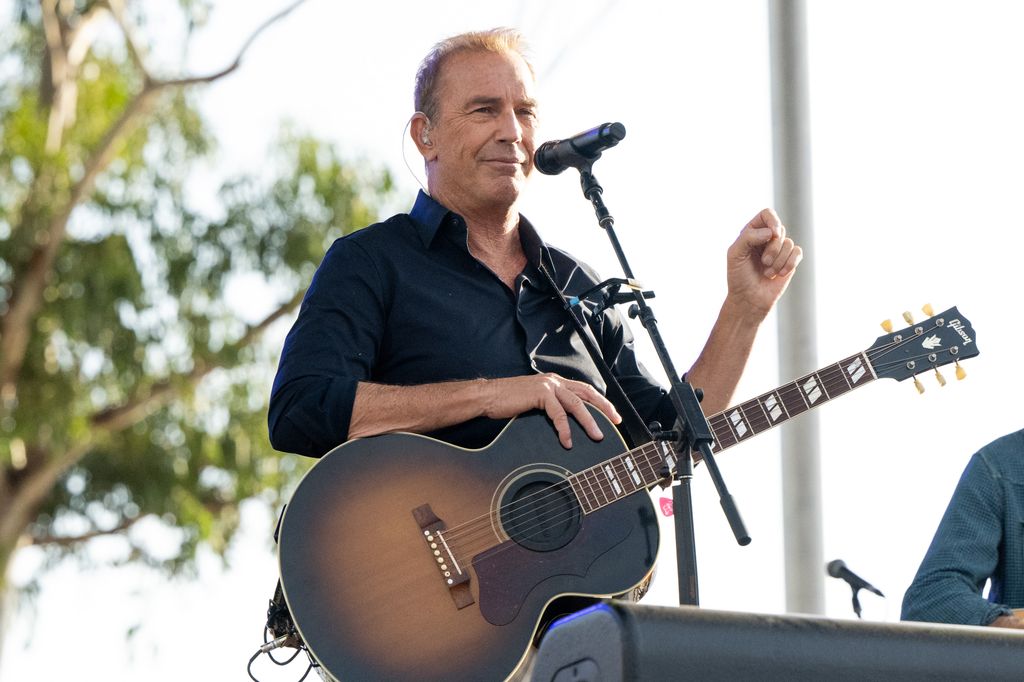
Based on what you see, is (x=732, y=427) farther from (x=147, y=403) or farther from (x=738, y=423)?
(x=147, y=403)

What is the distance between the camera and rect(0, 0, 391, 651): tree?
28.3ft

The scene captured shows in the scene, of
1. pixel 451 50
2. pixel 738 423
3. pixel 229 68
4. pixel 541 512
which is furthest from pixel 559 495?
pixel 229 68

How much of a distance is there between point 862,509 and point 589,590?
239cm

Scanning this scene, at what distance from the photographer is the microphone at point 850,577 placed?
102 inches

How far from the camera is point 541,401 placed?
239 cm

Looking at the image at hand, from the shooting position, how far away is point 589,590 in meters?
2.27

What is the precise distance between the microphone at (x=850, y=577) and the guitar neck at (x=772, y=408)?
0.32m

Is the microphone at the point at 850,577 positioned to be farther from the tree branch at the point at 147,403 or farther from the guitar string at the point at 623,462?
the tree branch at the point at 147,403

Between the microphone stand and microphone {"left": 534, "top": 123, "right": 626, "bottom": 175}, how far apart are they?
1 cm

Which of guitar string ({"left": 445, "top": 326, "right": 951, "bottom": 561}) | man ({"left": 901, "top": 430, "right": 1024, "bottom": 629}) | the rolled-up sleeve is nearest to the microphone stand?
guitar string ({"left": 445, "top": 326, "right": 951, "bottom": 561})

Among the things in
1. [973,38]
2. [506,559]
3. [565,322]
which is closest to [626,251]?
[565,322]

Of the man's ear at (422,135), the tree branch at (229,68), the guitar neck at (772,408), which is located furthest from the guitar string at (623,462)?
the tree branch at (229,68)

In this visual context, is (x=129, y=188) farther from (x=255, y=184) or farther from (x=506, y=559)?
(x=506, y=559)

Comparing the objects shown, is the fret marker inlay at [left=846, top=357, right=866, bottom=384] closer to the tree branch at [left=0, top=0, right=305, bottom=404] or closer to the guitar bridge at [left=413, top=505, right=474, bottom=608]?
the guitar bridge at [left=413, top=505, right=474, bottom=608]
